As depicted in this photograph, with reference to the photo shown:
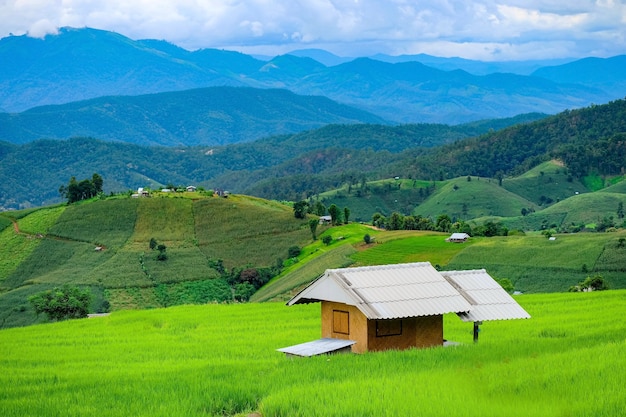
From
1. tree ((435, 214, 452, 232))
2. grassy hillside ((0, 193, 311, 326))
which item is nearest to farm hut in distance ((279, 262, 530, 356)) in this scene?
grassy hillside ((0, 193, 311, 326))

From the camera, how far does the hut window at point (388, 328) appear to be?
2874 cm

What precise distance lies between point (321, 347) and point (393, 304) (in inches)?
110

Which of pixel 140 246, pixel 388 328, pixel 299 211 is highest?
pixel 299 211

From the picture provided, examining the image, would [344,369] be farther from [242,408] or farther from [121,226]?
[121,226]

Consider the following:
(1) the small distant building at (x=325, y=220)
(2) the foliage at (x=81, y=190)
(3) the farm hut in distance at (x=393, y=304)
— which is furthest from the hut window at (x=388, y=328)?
(2) the foliage at (x=81, y=190)

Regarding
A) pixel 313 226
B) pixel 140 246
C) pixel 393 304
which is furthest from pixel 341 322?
pixel 140 246

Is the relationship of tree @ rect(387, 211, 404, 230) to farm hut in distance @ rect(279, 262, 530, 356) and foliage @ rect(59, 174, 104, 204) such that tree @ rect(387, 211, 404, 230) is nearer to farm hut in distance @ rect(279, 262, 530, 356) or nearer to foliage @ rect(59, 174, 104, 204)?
foliage @ rect(59, 174, 104, 204)

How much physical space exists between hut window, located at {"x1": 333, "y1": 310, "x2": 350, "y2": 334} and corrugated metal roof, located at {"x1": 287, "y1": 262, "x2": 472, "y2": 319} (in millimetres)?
678

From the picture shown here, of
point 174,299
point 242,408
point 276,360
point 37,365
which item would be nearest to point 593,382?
point 242,408

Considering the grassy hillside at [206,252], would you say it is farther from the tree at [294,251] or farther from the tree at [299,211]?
the tree at [299,211]

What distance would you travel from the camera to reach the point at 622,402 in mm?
20188

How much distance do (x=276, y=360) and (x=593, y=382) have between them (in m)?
11.1

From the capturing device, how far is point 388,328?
28.9 meters

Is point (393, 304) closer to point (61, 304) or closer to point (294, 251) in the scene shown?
point (61, 304)
